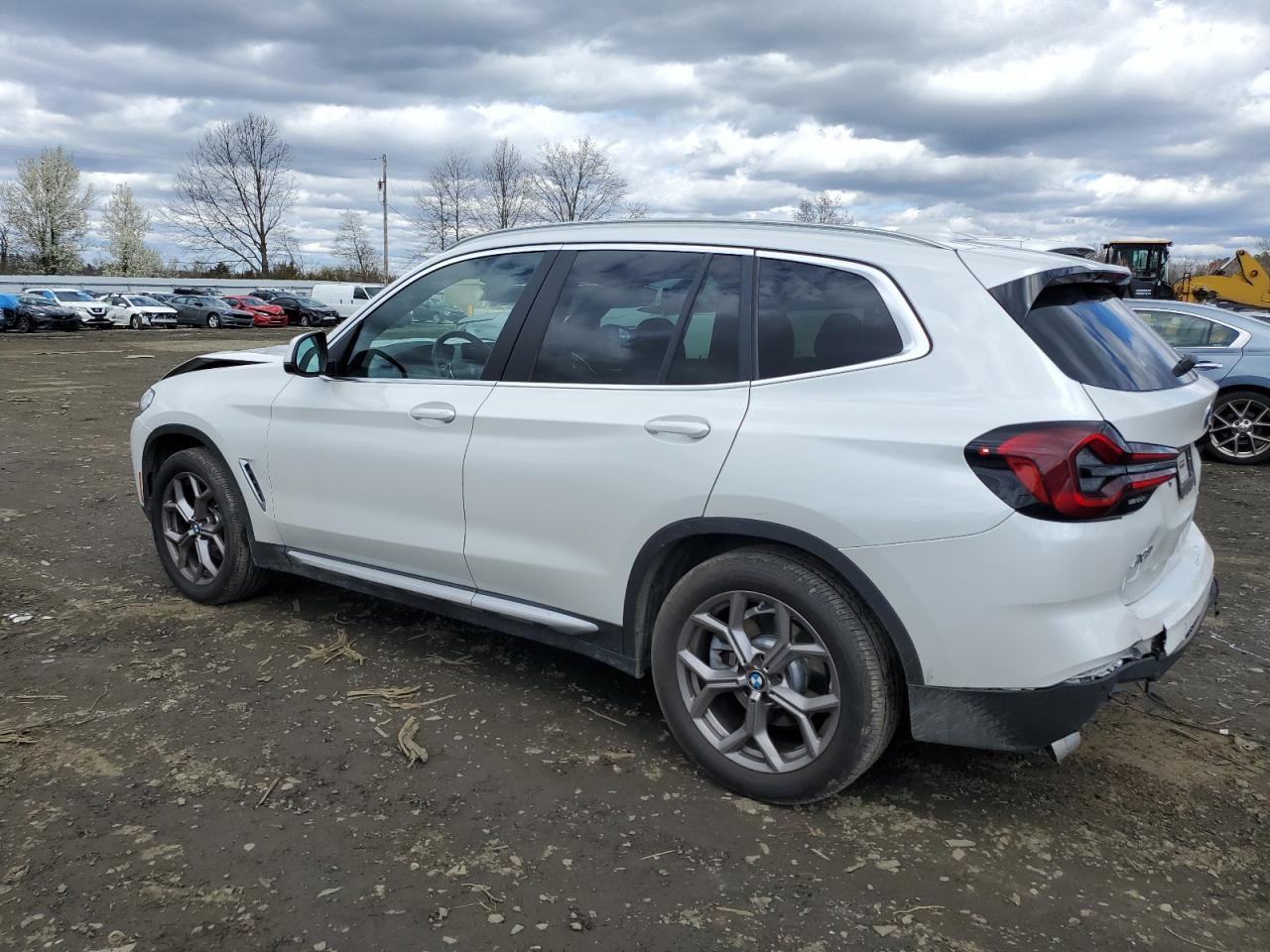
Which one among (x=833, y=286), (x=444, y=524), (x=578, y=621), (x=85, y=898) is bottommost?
(x=85, y=898)

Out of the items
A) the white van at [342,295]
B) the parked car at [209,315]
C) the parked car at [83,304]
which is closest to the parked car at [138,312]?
the parked car at [83,304]

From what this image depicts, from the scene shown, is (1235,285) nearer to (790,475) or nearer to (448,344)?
(448,344)

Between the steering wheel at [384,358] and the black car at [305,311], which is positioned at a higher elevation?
the black car at [305,311]

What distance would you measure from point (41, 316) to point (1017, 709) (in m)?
38.9

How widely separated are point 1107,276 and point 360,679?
3125 mm

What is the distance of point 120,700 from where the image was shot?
3750mm

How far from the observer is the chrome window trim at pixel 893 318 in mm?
2789

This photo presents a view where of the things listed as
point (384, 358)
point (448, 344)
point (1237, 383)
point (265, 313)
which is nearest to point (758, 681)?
point (448, 344)

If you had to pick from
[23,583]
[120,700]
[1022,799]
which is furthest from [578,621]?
[23,583]

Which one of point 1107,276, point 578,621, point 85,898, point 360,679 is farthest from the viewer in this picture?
point 360,679

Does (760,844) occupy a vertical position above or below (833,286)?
below

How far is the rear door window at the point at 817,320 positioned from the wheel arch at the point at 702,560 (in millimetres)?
490

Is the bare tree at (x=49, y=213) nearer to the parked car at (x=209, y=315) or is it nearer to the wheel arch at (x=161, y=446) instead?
the parked car at (x=209, y=315)

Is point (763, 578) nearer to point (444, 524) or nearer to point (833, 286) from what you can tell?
point (833, 286)
